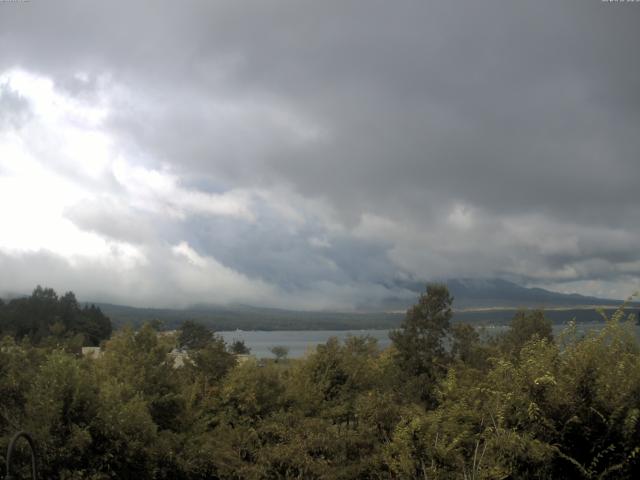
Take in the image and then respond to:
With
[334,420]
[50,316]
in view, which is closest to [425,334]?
[334,420]

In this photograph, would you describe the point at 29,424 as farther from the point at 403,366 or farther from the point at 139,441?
the point at 403,366

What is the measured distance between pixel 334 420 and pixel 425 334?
494 inches

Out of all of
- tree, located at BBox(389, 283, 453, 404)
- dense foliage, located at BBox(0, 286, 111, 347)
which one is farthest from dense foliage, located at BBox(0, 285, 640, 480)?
dense foliage, located at BBox(0, 286, 111, 347)

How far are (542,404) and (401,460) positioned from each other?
2349 millimetres

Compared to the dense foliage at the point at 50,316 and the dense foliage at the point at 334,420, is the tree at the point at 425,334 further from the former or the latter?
the dense foliage at the point at 50,316

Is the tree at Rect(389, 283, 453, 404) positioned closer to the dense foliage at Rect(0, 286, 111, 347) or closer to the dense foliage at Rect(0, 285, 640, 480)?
the dense foliage at Rect(0, 285, 640, 480)

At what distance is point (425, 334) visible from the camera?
94.1 ft

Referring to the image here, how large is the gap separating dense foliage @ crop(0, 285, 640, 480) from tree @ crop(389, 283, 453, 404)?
10558 millimetres

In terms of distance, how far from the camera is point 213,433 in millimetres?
15359

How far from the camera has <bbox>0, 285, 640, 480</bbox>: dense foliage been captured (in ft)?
28.3

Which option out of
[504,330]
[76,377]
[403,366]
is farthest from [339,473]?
[504,330]

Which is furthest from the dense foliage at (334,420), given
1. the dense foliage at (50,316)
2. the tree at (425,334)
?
the dense foliage at (50,316)

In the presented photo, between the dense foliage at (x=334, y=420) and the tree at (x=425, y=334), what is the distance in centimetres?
1056

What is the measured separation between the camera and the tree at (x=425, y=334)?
27953 mm
